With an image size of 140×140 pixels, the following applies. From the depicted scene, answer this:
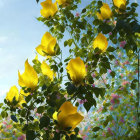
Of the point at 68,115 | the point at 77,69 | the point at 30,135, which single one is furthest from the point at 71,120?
the point at 30,135

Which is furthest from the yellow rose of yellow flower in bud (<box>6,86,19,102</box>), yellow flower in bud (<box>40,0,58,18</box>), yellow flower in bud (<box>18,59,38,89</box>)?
yellow flower in bud (<box>40,0,58,18</box>)

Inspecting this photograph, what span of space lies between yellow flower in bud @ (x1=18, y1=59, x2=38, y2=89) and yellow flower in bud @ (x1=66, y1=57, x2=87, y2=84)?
0.42 feet

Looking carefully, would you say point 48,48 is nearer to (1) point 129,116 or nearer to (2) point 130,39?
(2) point 130,39

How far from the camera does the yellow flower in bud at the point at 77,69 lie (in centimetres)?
60

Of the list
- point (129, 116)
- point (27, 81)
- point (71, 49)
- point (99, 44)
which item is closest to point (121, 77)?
point (129, 116)

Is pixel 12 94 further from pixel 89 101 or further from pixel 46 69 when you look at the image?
pixel 89 101

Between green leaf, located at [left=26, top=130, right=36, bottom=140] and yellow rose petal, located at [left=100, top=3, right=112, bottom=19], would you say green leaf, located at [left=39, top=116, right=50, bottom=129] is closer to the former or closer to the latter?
green leaf, located at [left=26, top=130, right=36, bottom=140]

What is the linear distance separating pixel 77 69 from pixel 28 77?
6.7 inches

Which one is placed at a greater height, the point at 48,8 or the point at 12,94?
the point at 48,8

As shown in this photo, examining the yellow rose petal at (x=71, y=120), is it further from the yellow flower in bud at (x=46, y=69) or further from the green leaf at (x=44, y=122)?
the yellow flower in bud at (x=46, y=69)

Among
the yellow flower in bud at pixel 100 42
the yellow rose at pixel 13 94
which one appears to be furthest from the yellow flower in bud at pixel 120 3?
the yellow rose at pixel 13 94

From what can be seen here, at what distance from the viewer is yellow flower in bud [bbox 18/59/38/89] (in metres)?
0.65

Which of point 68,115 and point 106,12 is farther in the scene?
point 106,12

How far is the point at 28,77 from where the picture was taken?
2.17 ft
